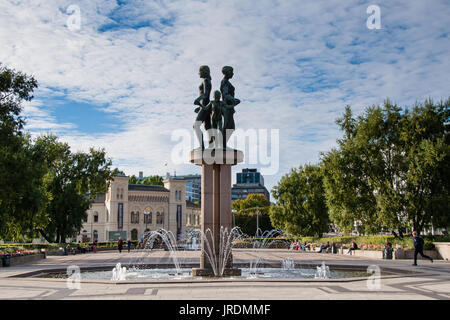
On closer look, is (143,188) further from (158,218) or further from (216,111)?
(216,111)

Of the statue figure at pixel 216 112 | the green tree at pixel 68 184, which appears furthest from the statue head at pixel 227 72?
the green tree at pixel 68 184

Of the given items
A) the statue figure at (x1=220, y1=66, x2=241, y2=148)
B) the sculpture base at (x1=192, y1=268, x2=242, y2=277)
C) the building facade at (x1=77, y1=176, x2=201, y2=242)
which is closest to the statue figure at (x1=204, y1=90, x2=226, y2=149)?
the statue figure at (x1=220, y1=66, x2=241, y2=148)

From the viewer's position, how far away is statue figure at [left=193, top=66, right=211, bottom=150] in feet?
54.8

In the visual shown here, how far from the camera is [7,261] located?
23.8 meters

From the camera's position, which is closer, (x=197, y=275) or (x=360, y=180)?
(x=197, y=275)

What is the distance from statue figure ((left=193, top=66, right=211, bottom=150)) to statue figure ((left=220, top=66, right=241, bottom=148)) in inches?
22.2

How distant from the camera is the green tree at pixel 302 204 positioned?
5425 cm

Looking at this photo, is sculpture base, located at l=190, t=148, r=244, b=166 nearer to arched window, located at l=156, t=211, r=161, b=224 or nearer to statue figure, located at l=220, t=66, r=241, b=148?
statue figure, located at l=220, t=66, r=241, b=148

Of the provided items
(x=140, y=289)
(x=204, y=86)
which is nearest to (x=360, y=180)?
(x=204, y=86)

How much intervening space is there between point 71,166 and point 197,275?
35.2m

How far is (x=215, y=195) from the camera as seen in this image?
52.5 feet

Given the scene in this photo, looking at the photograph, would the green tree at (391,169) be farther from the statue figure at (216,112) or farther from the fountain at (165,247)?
the statue figure at (216,112)
